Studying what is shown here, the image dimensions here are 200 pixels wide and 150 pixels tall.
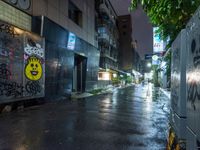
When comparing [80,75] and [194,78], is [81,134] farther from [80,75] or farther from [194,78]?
[80,75]

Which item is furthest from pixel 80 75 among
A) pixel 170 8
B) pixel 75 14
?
pixel 170 8

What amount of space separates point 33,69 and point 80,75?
13206 millimetres

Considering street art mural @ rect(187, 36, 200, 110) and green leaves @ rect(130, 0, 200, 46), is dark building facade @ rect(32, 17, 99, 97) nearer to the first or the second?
green leaves @ rect(130, 0, 200, 46)

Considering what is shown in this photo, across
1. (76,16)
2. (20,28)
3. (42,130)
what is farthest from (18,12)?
(76,16)

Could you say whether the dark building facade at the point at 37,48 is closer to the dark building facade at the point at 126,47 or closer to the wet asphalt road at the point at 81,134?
the wet asphalt road at the point at 81,134

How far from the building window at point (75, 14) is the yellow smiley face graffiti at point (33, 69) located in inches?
398

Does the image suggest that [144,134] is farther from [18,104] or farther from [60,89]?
[60,89]

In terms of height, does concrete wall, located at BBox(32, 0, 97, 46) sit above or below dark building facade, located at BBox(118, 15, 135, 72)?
below

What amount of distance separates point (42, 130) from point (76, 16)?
2048 centimetres

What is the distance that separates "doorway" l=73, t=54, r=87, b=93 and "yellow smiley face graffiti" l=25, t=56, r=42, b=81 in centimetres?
1200

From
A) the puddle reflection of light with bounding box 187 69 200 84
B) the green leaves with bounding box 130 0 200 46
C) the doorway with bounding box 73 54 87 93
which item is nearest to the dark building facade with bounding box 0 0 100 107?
the doorway with bounding box 73 54 87 93

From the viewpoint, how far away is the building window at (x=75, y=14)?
23.8m

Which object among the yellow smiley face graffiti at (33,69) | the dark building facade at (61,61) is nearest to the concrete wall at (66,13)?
the dark building facade at (61,61)

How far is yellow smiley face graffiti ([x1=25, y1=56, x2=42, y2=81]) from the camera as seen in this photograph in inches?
561
